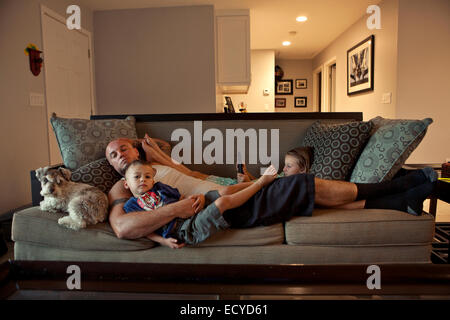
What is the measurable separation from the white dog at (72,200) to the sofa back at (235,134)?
0.80m

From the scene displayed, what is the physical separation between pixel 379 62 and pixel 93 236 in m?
4.32

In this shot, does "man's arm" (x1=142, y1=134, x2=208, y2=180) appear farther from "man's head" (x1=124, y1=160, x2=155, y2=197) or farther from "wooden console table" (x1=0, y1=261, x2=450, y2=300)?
"wooden console table" (x1=0, y1=261, x2=450, y2=300)

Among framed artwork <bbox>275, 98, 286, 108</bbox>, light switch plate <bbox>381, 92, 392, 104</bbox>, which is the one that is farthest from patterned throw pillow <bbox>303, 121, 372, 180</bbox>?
framed artwork <bbox>275, 98, 286, 108</bbox>

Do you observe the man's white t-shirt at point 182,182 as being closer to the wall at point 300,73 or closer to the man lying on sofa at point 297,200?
the man lying on sofa at point 297,200

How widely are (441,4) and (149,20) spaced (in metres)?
3.80

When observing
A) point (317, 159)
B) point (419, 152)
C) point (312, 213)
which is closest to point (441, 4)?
point (419, 152)

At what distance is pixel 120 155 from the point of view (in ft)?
5.71

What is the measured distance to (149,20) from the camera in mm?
4688

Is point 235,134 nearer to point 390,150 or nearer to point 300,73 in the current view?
point 390,150

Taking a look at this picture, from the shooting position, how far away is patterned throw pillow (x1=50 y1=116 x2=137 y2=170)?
1.88 meters

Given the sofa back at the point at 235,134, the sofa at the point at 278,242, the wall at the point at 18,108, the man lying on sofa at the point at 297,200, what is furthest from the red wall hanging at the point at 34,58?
the man lying on sofa at the point at 297,200

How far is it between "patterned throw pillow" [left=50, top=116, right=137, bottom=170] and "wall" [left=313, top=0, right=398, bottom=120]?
11.4 feet
